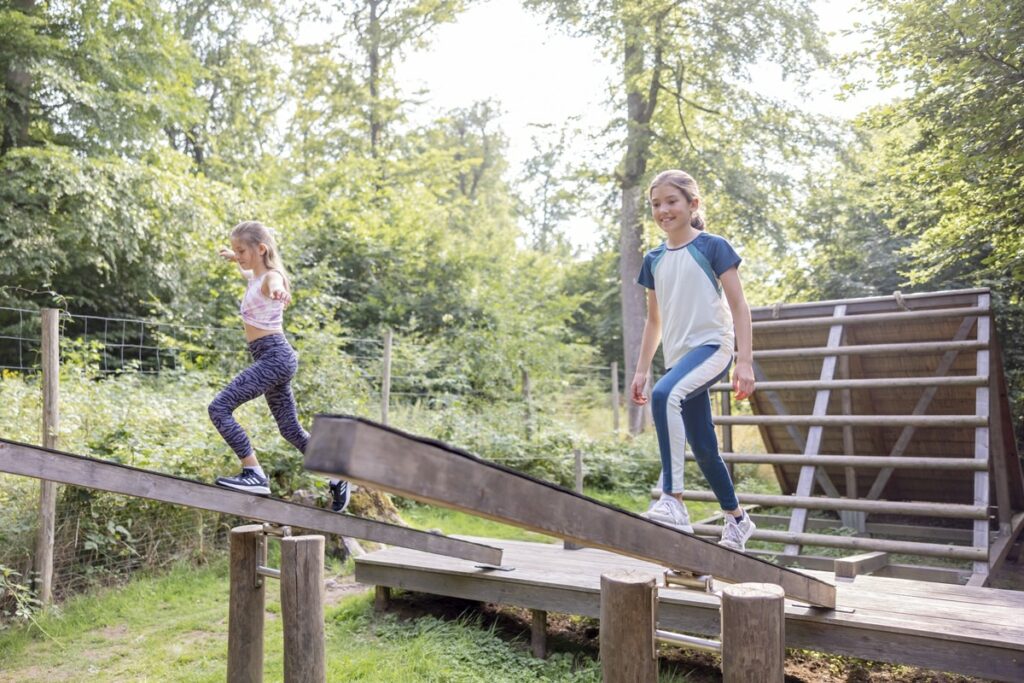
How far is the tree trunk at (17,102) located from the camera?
38.3ft

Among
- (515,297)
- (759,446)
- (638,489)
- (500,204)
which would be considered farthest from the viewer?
(500,204)

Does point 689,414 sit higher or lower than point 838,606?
higher

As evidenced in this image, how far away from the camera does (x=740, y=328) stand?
3.61 m

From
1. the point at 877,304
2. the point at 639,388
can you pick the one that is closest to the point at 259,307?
the point at 639,388

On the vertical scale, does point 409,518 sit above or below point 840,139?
below

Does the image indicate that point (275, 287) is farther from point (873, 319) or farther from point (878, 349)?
point (873, 319)

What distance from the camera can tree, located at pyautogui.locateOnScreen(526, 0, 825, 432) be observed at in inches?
591

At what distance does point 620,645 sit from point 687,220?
6.22 ft

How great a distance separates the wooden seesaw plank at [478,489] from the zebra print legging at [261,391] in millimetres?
2434

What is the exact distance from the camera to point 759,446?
13562 mm

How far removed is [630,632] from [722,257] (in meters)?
1.66

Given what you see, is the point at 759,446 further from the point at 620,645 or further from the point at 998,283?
the point at 620,645

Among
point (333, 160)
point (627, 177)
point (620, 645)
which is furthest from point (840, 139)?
point (620, 645)

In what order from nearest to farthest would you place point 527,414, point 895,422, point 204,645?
point 204,645 → point 895,422 → point 527,414
